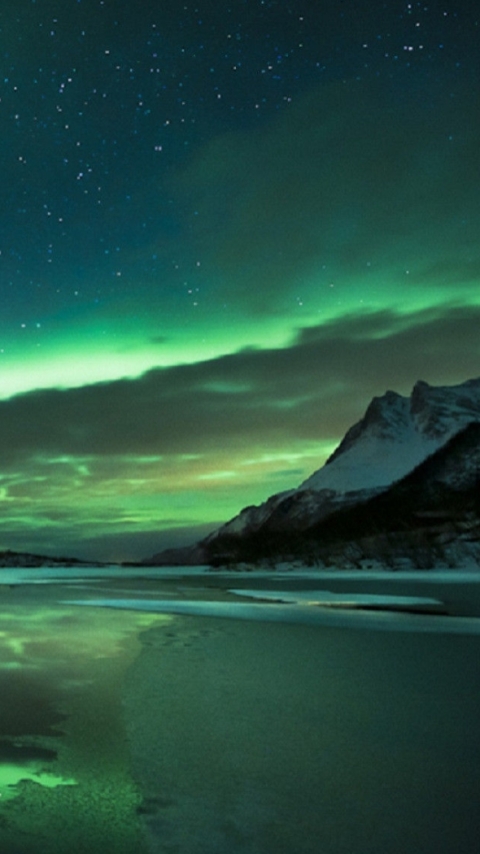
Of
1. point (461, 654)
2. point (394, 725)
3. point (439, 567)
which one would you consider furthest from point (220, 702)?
point (439, 567)

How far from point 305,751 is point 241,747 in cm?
73

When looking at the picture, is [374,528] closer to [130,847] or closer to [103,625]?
[103,625]

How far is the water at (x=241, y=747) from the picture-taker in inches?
231

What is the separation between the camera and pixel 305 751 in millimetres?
8266

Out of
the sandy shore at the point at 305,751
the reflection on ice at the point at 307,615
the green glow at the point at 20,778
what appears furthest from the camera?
the reflection on ice at the point at 307,615

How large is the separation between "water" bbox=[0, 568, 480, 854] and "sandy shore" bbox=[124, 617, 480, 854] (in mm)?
24

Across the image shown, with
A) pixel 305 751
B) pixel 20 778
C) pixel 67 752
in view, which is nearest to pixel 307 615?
pixel 305 751

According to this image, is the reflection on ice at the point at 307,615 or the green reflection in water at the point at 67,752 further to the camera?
the reflection on ice at the point at 307,615

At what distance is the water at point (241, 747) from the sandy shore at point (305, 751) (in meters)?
0.02

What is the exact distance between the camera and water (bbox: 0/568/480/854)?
5855 millimetres

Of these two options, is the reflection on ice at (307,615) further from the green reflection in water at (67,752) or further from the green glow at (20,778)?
the green glow at (20,778)

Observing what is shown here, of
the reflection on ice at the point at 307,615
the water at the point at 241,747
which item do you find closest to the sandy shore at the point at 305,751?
the water at the point at 241,747

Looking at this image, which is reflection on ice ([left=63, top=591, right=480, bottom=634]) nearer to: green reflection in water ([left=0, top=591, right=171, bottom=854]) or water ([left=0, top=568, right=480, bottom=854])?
water ([left=0, top=568, right=480, bottom=854])

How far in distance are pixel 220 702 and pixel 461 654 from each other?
6.93m
